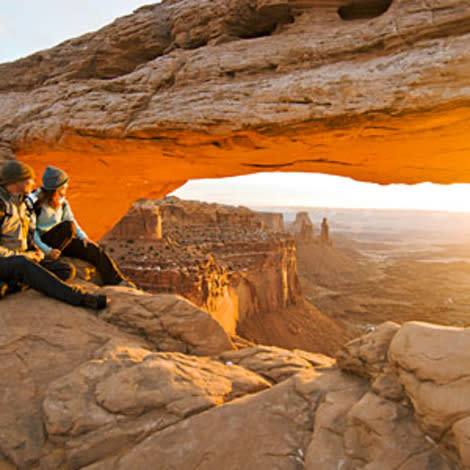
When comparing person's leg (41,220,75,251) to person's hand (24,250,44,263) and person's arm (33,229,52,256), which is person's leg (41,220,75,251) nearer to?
person's arm (33,229,52,256)

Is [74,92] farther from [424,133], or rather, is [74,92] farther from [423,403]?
[423,403]

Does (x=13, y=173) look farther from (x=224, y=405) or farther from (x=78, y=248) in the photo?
(x=224, y=405)

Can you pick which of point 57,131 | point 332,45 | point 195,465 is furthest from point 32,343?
point 332,45

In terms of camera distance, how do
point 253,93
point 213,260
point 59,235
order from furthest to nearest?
point 213,260, point 253,93, point 59,235

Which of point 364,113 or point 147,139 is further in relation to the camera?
point 147,139

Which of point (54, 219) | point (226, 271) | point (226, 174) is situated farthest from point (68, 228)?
point (226, 271)

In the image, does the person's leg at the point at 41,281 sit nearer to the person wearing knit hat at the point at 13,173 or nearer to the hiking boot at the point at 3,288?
the hiking boot at the point at 3,288

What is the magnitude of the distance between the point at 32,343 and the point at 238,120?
4.61 meters

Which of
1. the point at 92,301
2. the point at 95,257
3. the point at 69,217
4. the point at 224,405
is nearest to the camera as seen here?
the point at 224,405

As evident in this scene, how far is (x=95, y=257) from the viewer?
4750 millimetres

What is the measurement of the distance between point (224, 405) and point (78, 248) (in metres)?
3.52

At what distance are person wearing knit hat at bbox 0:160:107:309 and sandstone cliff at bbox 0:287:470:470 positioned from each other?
1.16 feet

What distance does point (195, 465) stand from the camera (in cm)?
194

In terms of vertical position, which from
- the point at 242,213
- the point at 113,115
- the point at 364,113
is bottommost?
the point at 242,213
